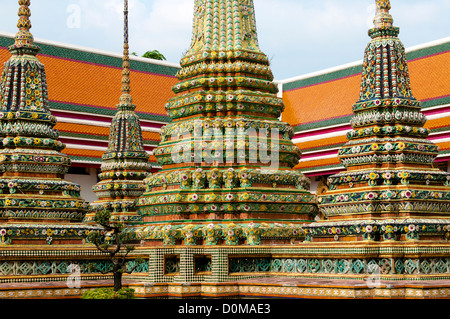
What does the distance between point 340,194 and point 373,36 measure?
3.15 metres

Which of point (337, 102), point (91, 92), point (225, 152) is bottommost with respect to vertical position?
point (225, 152)

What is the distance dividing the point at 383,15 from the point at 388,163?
284cm

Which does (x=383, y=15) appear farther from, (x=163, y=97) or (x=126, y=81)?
(x=163, y=97)

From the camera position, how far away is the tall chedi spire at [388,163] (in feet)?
41.3

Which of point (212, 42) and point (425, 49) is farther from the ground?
point (425, 49)

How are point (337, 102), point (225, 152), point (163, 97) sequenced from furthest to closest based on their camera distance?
point (163, 97)
point (337, 102)
point (225, 152)

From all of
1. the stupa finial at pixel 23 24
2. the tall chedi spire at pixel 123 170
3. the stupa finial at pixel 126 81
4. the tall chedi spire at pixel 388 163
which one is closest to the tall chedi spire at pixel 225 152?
the tall chedi spire at pixel 388 163

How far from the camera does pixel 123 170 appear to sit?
19.9 metres

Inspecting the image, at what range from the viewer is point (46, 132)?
1484cm

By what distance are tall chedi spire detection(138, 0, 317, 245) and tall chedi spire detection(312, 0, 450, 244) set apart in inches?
48.7

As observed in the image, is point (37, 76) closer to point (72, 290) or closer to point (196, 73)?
point (196, 73)

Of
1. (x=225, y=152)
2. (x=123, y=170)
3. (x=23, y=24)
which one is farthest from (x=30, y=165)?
(x=123, y=170)

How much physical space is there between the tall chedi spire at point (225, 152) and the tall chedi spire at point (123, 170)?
169 inches
